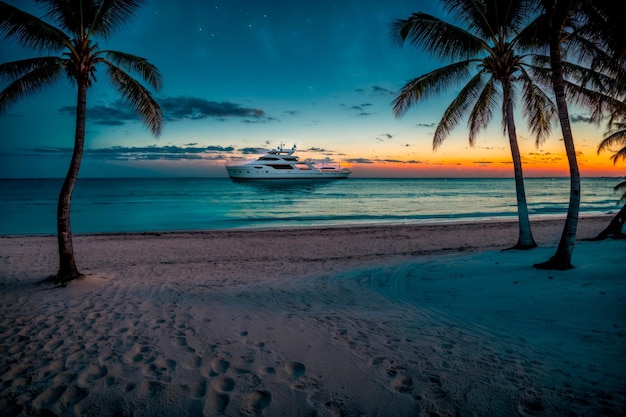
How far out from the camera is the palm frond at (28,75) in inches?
274

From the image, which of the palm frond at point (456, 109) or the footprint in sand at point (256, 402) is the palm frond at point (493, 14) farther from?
the footprint in sand at point (256, 402)

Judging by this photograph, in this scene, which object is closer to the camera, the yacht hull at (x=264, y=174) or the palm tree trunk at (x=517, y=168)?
the palm tree trunk at (x=517, y=168)

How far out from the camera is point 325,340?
4230 mm

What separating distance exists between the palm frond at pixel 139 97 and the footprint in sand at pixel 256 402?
7.57 metres

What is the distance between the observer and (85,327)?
15.5 ft

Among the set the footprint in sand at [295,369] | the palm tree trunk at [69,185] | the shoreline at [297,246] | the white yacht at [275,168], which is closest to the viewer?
the footprint in sand at [295,369]

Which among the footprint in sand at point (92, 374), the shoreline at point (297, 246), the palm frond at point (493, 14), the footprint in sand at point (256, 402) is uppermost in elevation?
the palm frond at point (493, 14)

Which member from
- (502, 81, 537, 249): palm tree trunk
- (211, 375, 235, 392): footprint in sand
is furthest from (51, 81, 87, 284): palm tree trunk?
(502, 81, 537, 249): palm tree trunk

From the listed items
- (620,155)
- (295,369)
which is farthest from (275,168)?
(295,369)

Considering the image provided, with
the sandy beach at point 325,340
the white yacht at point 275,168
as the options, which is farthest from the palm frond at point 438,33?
the white yacht at point 275,168

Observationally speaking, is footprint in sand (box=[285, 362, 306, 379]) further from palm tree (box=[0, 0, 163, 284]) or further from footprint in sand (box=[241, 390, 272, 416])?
palm tree (box=[0, 0, 163, 284])

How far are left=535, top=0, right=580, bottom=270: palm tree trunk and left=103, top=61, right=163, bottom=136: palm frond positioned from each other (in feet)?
29.0

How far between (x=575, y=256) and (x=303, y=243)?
8.73 m

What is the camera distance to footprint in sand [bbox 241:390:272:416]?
2.82 meters
